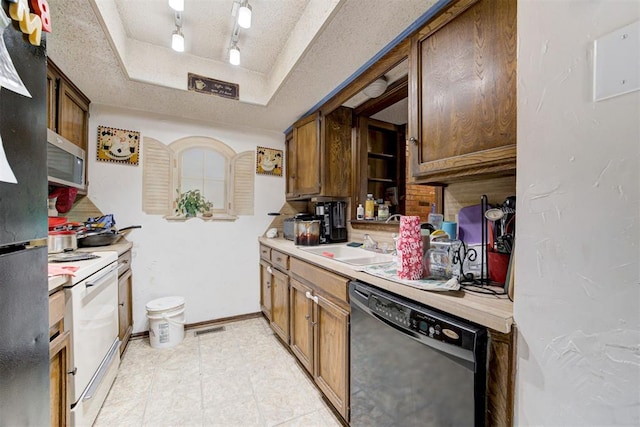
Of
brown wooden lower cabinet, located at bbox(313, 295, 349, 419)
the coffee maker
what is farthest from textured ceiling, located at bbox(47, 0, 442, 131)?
brown wooden lower cabinet, located at bbox(313, 295, 349, 419)

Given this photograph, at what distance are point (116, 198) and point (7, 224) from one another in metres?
2.27

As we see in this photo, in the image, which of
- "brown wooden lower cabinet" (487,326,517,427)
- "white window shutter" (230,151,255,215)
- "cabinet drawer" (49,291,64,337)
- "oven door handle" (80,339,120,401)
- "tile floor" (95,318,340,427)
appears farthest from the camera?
"white window shutter" (230,151,255,215)

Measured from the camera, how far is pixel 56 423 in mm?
1101

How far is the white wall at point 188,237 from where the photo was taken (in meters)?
2.39

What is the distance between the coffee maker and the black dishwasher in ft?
Answer: 3.60

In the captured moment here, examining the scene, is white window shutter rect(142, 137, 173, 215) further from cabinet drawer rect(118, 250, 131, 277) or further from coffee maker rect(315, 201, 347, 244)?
coffee maker rect(315, 201, 347, 244)

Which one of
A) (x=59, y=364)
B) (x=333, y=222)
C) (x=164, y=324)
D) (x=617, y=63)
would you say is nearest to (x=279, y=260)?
(x=333, y=222)

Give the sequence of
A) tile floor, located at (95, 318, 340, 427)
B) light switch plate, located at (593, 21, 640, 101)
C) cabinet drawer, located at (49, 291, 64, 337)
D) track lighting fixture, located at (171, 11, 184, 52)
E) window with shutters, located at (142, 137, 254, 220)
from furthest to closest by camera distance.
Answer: window with shutters, located at (142, 137, 254, 220) → track lighting fixture, located at (171, 11, 184, 52) → tile floor, located at (95, 318, 340, 427) → cabinet drawer, located at (49, 291, 64, 337) → light switch plate, located at (593, 21, 640, 101)

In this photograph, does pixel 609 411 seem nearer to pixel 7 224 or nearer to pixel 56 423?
pixel 7 224

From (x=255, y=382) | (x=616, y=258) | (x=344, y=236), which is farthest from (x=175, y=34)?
(x=255, y=382)

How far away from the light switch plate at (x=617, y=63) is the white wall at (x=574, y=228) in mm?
15

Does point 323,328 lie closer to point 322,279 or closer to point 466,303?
point 322,279

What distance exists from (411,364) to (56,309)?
58.0 inches

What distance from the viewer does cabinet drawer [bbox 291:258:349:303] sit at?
1.37 meters
